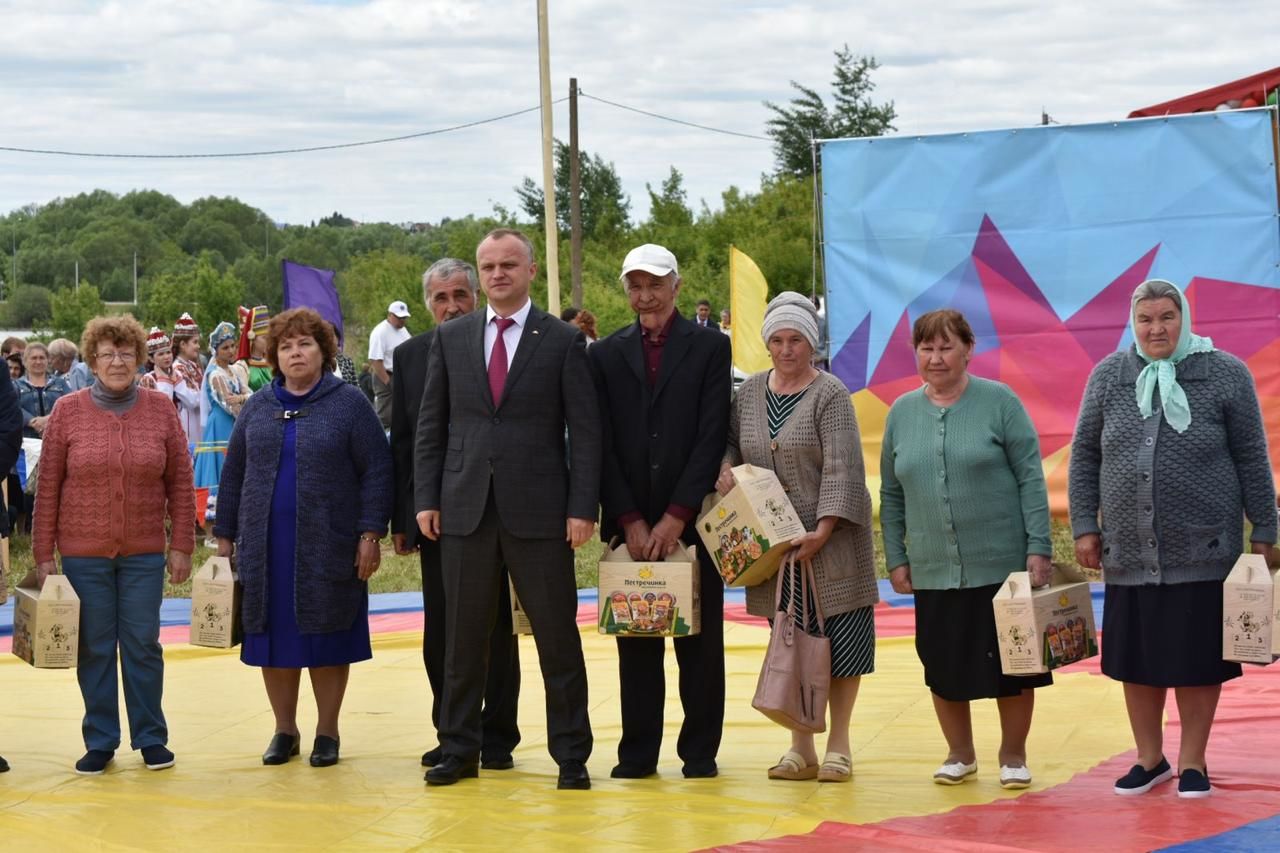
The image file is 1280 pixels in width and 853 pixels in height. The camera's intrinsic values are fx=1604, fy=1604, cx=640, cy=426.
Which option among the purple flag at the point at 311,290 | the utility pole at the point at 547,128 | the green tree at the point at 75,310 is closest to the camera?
the purple flag at the point at 311,290

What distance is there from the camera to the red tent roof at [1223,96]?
10539mm

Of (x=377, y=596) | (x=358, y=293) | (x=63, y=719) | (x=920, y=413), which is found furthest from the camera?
(x=358, y=293)

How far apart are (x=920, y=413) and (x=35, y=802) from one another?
2.96 metres

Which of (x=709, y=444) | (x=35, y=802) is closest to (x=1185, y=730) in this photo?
(x=709, y=444)

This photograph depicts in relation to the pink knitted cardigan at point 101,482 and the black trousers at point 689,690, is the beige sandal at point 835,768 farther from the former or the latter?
the pink knitted cardigan at point 101,482

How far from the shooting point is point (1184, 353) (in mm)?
4832

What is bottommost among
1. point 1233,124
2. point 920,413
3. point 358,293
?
point 920,413

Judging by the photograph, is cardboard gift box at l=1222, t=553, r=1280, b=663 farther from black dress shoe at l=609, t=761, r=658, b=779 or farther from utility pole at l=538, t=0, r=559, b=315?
utility pole at l=538, t=0, r=559, b=315

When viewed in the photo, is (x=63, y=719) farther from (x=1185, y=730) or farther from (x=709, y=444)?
(x=1185, y=730)

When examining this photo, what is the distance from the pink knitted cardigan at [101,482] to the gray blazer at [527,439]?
1001 millimetres

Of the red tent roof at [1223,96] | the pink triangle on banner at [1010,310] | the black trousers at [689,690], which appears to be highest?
the red tent roof at [1223,96]

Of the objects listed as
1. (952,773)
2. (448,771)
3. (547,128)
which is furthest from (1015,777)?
(547,128)

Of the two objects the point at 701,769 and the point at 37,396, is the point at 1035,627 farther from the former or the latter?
the point at 37,396

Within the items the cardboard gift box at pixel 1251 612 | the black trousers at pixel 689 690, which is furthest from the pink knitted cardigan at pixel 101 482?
the cardboard gift box at pixel 1251 612
